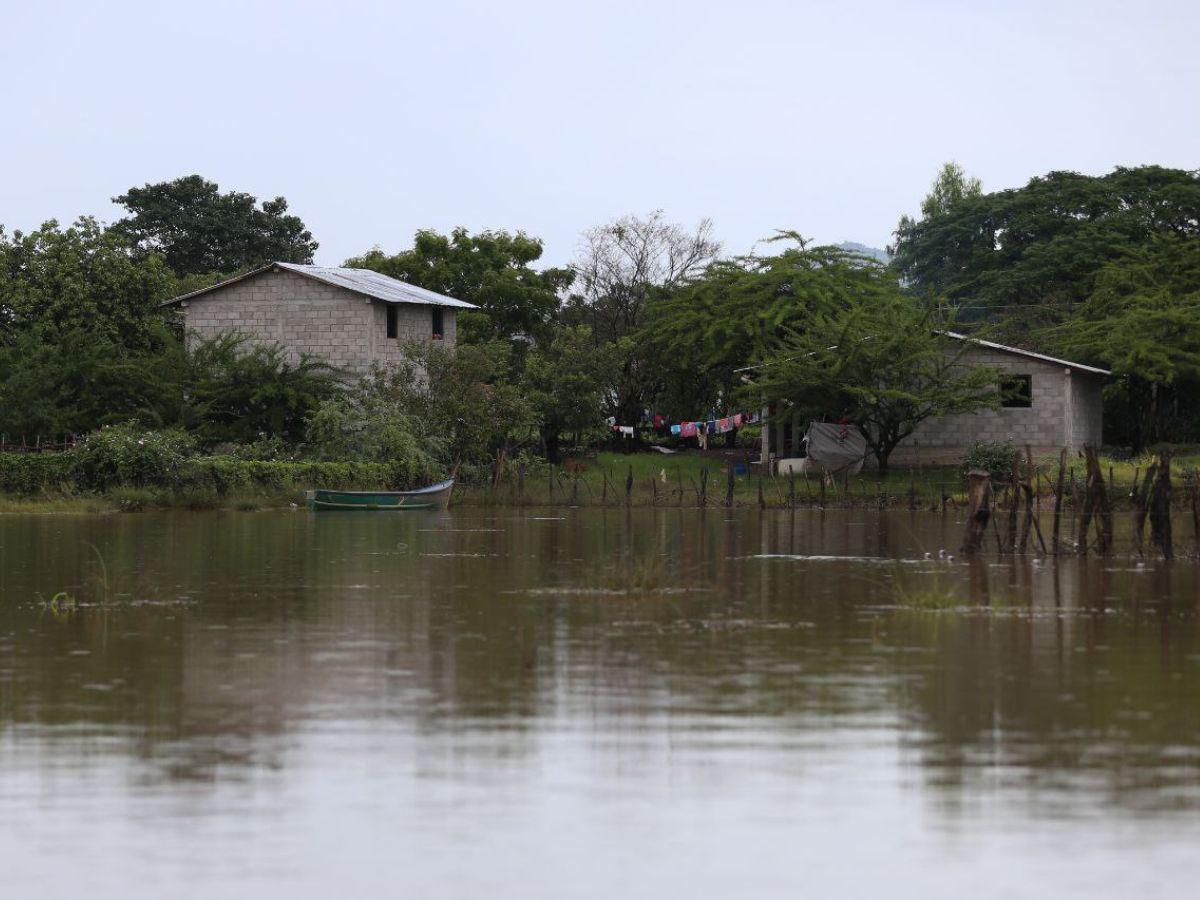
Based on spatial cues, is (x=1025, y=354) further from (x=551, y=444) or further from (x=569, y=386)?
(x=551, y=444)

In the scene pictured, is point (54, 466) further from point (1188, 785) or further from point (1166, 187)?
point (1166, 187)

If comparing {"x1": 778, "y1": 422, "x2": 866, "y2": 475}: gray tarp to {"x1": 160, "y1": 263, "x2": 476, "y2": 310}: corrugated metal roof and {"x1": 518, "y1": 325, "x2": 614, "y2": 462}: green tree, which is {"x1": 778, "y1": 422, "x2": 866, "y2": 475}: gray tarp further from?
{"x1": 160, "y1": 263, "x2": 476, "y2": 310}: corrugated metal roof

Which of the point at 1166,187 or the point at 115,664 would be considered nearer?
the point at 115,664

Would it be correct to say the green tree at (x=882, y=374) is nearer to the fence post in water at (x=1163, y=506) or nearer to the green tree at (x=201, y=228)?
the fence post in water at (x=1163, y=506)

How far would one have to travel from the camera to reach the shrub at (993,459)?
46.4 m

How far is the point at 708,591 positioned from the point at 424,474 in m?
27.1

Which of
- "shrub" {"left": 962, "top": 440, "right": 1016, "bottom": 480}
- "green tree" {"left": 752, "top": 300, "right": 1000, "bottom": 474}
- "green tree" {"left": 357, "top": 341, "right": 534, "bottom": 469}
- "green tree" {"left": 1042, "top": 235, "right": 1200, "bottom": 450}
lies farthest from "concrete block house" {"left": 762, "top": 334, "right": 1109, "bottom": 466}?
"green tree" {"left": 357, "top": 341, "right": 534, "bottom": 469}

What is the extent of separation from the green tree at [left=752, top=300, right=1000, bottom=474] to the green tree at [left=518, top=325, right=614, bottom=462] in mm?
7225

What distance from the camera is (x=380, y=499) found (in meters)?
43.6

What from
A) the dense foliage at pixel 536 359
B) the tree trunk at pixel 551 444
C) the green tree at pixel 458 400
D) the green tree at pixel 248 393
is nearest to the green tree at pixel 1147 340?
the dense foliage at pixel 536 359

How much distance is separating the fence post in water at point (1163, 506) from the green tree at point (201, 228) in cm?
6217

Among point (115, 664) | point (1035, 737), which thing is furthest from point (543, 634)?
point (1035, 737)

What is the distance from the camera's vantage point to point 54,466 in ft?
141

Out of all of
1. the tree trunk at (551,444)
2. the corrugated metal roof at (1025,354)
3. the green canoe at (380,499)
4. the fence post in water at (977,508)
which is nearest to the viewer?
the fence post in water at (977,508)
